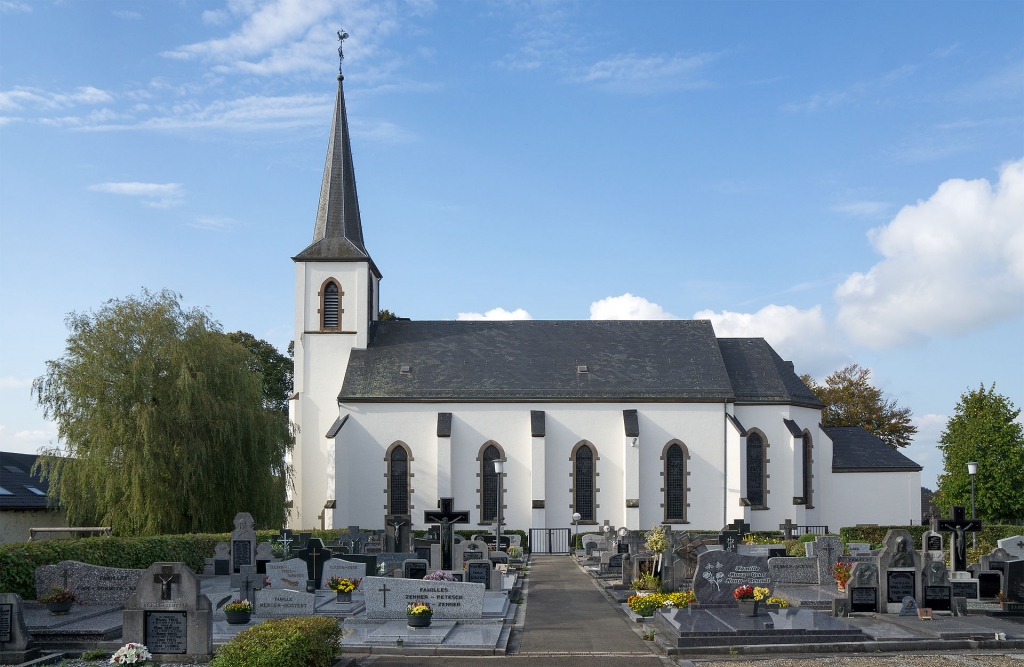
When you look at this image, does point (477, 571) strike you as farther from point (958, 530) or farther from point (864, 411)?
point (864, 411)

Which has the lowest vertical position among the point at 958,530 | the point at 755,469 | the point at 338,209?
the point at 958,530

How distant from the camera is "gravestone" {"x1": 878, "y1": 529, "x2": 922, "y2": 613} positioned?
16.6m

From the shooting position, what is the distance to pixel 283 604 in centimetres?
1598

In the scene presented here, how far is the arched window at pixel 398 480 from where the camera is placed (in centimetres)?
3741

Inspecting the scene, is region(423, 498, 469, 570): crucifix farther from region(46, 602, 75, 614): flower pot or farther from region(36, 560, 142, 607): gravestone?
region(46, 602, 75, 614): flower pot

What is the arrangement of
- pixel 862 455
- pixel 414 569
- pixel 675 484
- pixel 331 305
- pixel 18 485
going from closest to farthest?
1. pixel 414 569
2. pixel 18 485
3. pixel 675 484
4. pixel 331 305
5. pixel 862 455

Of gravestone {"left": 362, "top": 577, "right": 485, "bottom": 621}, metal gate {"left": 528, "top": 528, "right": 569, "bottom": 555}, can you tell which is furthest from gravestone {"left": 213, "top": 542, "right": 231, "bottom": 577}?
metal gate {"left": 528, "top": 528, "right": 569, "bottom": 555}

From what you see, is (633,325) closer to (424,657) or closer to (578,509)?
(578,509)

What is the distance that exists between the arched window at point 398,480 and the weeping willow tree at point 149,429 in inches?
278

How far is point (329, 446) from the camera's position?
123 ft

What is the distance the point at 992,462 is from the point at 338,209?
30341 mm

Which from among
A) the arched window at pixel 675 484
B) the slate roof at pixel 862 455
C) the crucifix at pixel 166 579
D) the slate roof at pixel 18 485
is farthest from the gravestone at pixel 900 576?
the slate roof at pixel 18 485

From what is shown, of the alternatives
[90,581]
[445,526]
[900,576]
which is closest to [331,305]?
[445,526]

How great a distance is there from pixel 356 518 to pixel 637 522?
38.5ft
